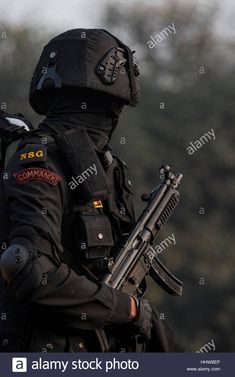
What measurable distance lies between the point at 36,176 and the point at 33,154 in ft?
0.37

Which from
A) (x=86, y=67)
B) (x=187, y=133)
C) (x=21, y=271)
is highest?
(x=86, y=67)

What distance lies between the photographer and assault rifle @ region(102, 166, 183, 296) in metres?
6.13

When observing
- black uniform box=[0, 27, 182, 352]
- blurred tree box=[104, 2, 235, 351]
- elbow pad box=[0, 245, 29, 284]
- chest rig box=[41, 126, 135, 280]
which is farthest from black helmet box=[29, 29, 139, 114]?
blurred tree box=[104, 2, 235, 351]

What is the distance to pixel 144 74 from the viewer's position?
74.4 ft

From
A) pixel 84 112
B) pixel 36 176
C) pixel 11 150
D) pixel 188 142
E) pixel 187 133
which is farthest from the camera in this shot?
pixel 187 133

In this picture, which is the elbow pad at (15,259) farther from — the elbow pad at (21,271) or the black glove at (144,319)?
the black glove at (144,319)

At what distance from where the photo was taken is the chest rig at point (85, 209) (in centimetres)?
590

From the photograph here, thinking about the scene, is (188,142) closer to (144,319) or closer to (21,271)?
(144,319)

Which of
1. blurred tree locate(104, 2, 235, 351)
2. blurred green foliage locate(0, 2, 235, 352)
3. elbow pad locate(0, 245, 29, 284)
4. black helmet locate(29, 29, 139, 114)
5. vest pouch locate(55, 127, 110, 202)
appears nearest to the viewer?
elbow pad locate(0, 245, 29, 284)

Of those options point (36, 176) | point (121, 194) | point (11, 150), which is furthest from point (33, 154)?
point (121, 194)

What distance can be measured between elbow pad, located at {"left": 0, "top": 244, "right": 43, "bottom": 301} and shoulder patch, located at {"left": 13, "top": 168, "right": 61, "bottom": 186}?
0.29 m

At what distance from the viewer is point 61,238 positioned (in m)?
5.94

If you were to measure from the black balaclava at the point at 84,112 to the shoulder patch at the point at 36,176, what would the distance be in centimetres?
42

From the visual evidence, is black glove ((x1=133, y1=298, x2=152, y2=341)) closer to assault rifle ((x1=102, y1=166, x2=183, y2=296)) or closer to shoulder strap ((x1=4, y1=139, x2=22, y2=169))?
assault rifle ((x1=102, y1=166, x2=183, y2=296))
